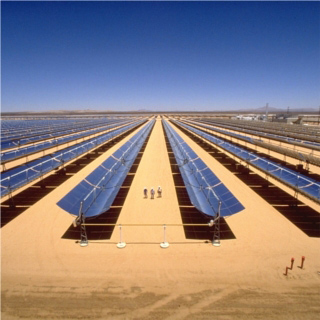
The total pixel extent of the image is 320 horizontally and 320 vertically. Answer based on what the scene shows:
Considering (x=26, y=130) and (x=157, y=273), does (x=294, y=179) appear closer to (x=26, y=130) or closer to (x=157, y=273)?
(x=157, y=273)

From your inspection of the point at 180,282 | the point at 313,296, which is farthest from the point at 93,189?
the point at 313,296

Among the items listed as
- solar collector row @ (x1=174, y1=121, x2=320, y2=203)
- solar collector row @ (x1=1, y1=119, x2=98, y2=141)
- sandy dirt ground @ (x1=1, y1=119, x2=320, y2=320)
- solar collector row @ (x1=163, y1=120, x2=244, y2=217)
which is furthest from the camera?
solar collector row @ (x1=1, y1=119, x2=98, y2=141)

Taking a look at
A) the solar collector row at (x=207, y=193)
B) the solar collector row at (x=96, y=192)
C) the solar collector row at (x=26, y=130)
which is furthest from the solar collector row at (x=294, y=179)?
the solar collector row at (x=26, y=130)

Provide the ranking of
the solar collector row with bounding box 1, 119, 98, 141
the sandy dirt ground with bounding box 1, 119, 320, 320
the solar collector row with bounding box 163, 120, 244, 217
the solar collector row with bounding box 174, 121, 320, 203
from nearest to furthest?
1. the sandy dirt ground with bounding box 1, 119, 320, 320
2. the solar collector row with bounding box 163, 120, 244, 217
3. the solar collector row with bounding box 174, 121, 320, 203
4. the solar collector row with bounding box 1, 119, 98, 141

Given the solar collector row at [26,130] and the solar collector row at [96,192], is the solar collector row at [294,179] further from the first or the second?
the solar collector row at [26,130]

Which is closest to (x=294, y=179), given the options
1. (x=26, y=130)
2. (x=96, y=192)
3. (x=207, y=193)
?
(x=207, y=193)

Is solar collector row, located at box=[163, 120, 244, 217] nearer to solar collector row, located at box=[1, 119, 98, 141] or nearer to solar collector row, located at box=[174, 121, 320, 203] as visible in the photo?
solar collector row, located at box=[174, 121, 320, 203]

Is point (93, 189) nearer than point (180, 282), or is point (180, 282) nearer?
point (180, 282)

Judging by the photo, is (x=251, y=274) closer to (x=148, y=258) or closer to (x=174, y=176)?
(x=148, y=258)

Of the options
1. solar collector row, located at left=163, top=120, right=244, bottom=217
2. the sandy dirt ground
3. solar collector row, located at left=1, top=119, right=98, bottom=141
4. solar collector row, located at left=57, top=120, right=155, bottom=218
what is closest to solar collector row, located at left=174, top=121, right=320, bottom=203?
the sandy dirt ground
